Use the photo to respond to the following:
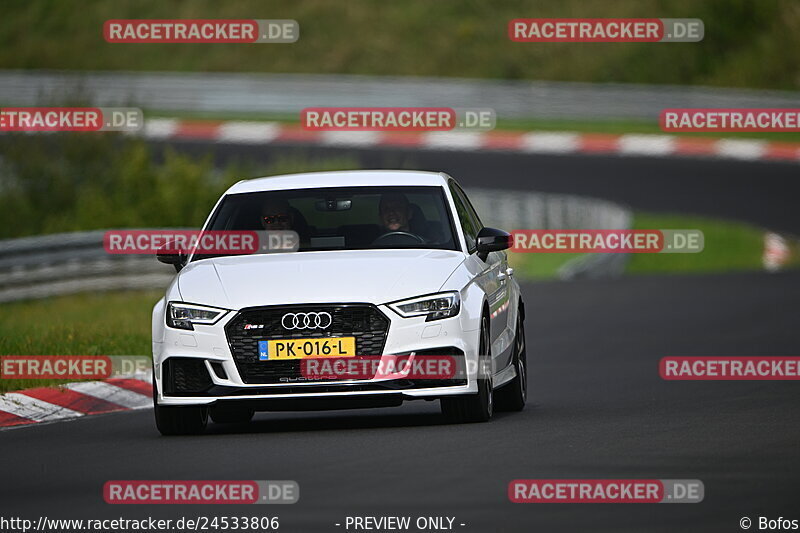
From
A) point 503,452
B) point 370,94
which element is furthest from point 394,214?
point 370,94

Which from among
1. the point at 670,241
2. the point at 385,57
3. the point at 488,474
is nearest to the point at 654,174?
the point at 670,241

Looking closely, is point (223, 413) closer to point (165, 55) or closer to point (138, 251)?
point (138, 251)

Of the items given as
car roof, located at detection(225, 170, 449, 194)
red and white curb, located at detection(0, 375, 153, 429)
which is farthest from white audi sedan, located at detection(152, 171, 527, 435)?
red and white curb, located at detection(0, 375, 153, 429)

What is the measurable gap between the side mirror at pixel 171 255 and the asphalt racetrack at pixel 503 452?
41.3 inches

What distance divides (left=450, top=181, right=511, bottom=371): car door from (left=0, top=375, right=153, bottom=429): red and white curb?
289cm

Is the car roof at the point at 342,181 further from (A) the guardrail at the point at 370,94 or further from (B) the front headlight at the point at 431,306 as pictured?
(A) the guardrail at the point at 370,94

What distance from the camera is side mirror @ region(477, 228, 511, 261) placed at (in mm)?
11477

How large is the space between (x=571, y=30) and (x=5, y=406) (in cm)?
3681

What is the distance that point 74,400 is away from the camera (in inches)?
514

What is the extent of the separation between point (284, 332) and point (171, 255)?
149cm

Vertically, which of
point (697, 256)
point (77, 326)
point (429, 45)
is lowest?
point (77, 326)

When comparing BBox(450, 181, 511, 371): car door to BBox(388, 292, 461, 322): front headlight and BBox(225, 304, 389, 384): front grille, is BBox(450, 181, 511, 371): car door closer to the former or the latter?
BBox(388, 292, 461, 322): front headlight

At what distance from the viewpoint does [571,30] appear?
157 ft

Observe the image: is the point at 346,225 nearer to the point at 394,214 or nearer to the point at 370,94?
the point at 394,214
